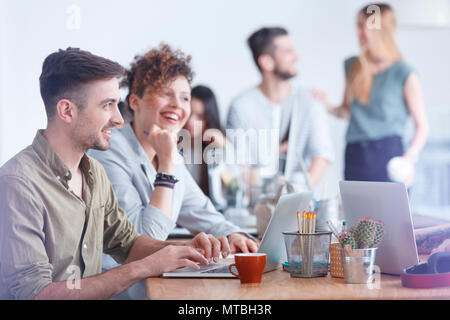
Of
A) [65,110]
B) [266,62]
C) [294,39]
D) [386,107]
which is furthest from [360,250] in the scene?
[294,39]

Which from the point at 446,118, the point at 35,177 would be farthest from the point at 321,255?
the point at 446,118

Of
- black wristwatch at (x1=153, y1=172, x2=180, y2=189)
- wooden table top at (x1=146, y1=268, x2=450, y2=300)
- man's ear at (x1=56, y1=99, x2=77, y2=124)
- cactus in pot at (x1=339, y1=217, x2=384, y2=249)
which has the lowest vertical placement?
wooden table top at (x1=146, y1=268, x2=450, y2=300)

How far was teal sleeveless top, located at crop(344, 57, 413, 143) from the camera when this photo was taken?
11.8 feet

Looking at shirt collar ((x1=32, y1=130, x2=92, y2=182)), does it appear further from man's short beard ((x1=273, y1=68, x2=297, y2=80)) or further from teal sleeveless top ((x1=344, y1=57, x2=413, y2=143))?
man's short beard ((x1=273, y1=68, x2=297, y2=80))

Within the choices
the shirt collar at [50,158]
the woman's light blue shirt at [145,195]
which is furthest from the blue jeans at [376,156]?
the shirt collar at [50,158]

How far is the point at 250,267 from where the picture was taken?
3.74 ft

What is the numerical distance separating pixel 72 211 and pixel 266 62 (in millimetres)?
2799

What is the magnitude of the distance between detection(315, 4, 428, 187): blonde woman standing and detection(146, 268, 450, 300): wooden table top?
2.54 m

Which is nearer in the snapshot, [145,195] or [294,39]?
[145,195]

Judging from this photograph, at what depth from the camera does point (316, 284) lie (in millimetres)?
1146

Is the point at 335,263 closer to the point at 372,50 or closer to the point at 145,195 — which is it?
the point at 145,195

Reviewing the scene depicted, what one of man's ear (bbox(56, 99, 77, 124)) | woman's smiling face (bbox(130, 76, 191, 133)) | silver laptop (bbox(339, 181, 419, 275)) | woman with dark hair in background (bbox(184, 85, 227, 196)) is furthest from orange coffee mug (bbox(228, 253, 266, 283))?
woman with dark hair in background (bbox(184, 85, 227, 196))

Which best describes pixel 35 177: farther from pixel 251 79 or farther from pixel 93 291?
pixel 251 79

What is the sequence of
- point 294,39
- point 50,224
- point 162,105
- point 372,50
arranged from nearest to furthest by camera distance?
1. point 50,224
2. point 162,105
3. point 372,50
4. point 294,39
